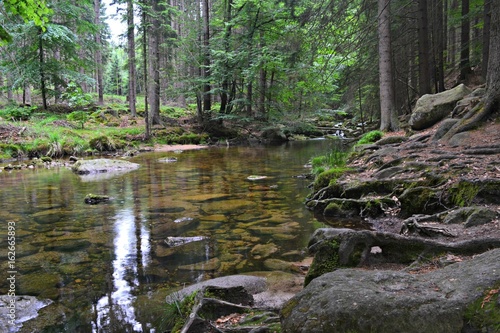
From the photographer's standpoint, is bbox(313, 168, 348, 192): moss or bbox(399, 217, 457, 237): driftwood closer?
bbox(399, 217, 457, 237): driftwood

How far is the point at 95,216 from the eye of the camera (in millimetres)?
7684

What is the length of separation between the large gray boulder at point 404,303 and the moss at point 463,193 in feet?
11.1

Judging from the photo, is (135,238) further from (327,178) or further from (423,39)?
(423,39)

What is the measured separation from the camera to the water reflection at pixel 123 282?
12.0ft

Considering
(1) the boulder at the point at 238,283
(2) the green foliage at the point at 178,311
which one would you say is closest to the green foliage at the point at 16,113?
(1) the boulder at the point at 238,283

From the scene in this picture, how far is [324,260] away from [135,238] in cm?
361

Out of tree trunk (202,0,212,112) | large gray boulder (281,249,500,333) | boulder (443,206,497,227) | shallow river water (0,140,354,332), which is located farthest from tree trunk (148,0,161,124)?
large gray boulder (281,249,500,333)

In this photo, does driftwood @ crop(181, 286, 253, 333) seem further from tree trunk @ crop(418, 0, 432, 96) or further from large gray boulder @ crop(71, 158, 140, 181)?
tree trunk @ crop(418, 0, 432, 96)

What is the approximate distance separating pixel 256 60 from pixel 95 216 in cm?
1822

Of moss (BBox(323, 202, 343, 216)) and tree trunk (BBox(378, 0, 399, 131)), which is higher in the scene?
tree trunk (BBox(378, 0, 399, 131))

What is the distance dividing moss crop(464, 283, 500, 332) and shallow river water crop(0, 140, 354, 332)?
2632mm

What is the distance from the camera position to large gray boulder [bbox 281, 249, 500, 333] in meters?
2.01

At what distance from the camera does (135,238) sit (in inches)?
246

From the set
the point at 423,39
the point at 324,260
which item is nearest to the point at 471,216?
the point at 324,260
